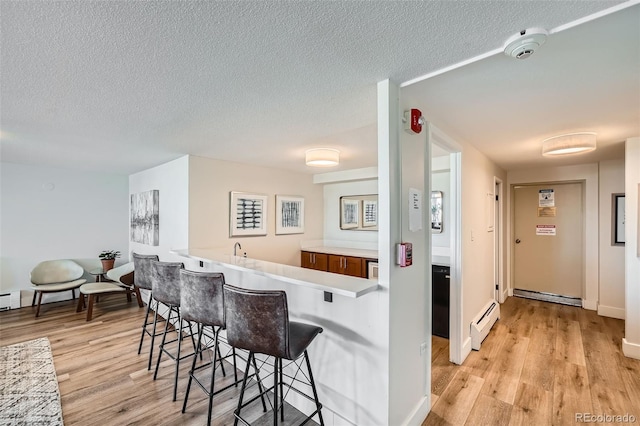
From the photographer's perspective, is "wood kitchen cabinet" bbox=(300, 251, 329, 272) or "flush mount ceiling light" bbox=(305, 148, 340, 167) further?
"wood kitchen cabinet" bbox=(300, 251, 329, 272)

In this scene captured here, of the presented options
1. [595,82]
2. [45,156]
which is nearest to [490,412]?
[595,82]

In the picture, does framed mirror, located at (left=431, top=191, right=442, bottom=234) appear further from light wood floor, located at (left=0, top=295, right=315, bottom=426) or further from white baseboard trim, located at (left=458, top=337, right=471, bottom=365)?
light wood floor, located at (left=0, top=295, right=315, bottom=426)

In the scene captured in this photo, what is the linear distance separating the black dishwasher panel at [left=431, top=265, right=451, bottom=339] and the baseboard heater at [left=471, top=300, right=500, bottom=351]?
0.99ft

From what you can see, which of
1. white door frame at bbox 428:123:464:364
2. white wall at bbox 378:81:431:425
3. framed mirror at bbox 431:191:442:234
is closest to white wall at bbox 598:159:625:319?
framed mirror at bbox 431:191:442:234

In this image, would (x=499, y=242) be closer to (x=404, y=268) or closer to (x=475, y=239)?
(x=475, y=239)

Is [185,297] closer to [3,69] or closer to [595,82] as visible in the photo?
[3,69]

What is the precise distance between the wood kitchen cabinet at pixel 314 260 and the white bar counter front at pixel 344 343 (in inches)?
95.2

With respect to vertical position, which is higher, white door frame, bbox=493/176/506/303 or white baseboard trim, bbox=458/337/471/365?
white door frame, bbox=493/176/506/303

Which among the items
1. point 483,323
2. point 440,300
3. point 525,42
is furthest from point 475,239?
point 525,42

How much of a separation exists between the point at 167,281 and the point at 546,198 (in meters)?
5.81

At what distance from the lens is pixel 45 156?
3.70m

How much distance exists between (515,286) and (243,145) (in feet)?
17.4

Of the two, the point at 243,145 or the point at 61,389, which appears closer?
the point at 61,389

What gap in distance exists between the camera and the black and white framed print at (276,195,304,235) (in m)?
4.50
